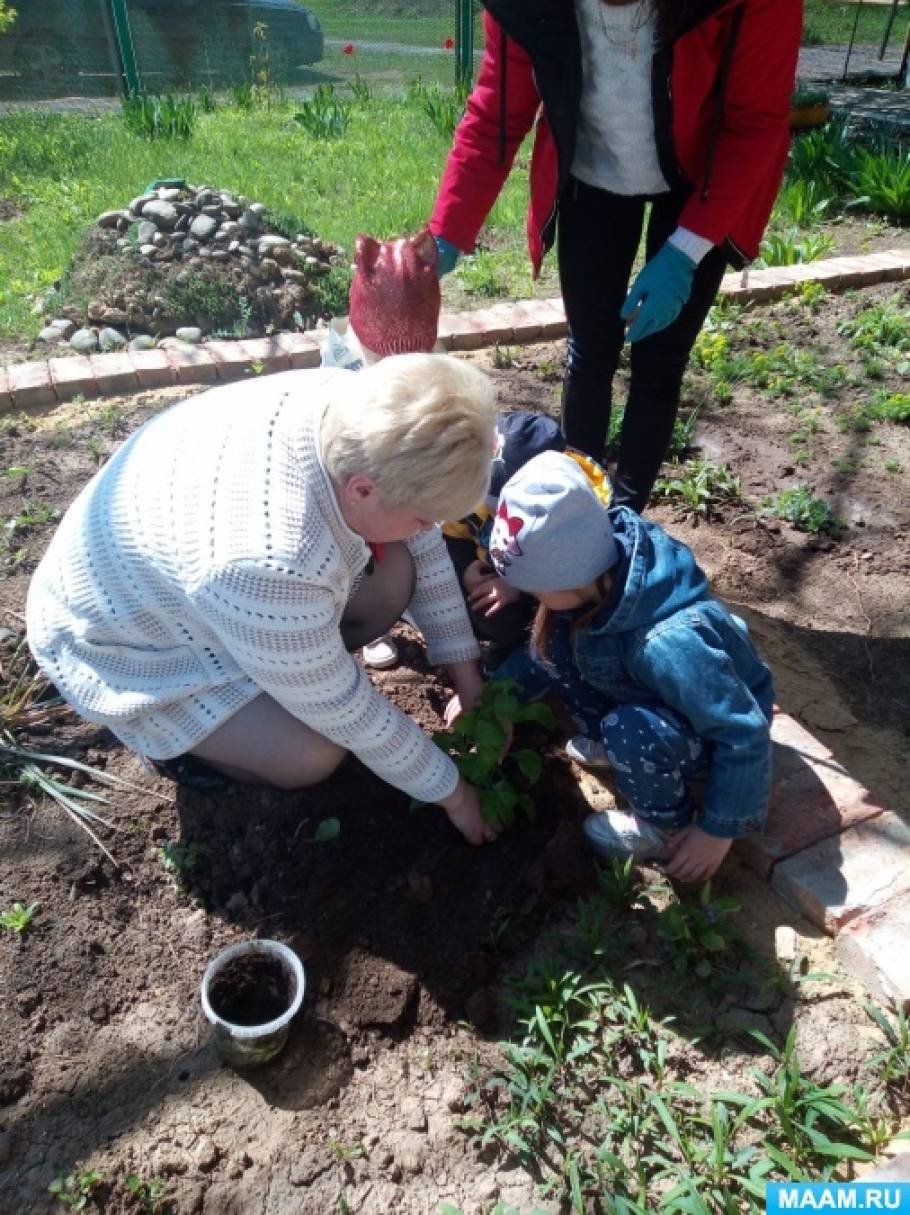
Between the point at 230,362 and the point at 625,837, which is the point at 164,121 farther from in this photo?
the point at 625,837

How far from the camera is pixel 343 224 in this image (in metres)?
5.59

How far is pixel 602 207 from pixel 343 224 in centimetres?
346

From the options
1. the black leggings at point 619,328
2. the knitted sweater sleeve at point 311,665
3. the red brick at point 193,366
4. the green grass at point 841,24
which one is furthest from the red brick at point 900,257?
the green grass at point 841,24

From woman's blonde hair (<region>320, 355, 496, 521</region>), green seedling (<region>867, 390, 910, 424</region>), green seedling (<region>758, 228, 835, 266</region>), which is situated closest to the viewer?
woman's blonde hair (<region>320, 355, 496, 521</region>)

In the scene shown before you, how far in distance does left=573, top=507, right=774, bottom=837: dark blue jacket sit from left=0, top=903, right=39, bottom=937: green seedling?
4.18 ft

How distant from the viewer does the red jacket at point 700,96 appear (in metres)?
2.11

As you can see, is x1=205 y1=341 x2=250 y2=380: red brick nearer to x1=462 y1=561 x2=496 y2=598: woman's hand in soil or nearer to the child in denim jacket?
x1=462 y1=561 x2=496 y2=598: woman's hand in soil

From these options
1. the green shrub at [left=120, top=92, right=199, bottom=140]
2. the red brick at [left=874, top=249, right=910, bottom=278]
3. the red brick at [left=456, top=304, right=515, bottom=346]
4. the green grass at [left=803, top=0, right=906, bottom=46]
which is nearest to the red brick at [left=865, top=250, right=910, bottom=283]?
the red brick at [left=874, top=249, right=910, bottom=278]

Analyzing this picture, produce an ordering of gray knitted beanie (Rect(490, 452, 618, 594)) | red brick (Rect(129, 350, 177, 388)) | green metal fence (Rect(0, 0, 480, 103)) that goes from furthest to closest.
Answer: green metal fence (Rect(0, 0, 480, 103)) → red brick (Rect(129, 350, 177, 388)) → gray knitted beanie (Rect(490, 452, 618, 594))

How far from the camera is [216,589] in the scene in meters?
1.65

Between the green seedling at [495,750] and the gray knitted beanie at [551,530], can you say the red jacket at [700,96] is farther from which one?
the green seedling at [495,750]

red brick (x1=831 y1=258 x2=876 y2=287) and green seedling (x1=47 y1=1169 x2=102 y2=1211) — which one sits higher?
red brick (x1=831 y1=258 x2=876 y2=287)

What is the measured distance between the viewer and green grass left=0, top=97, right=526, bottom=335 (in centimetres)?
539

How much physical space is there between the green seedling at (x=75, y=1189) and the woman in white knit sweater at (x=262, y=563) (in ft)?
2.46
